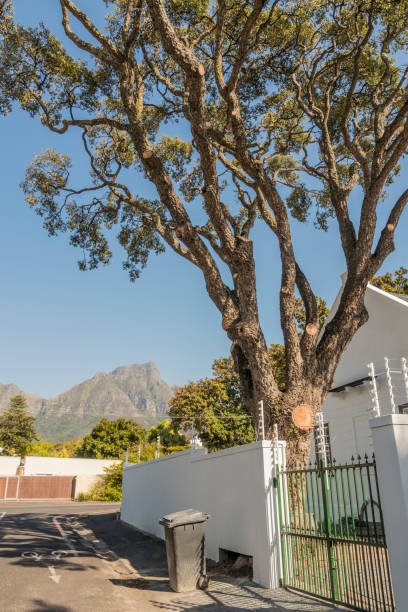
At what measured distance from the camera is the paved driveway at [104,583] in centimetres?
627

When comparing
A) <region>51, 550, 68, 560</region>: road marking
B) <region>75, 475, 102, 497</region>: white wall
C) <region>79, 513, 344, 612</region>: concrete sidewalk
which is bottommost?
<region>79, 513, 344, 612</region>: concrete sidewalk

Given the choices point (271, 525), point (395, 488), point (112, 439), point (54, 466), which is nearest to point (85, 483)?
point (54, 466)

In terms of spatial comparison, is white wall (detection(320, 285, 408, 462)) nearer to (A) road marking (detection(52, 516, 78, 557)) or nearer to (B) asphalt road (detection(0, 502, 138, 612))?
(B) asphalt road (detection(0, 502, 138, 612))

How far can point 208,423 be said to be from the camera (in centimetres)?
3016

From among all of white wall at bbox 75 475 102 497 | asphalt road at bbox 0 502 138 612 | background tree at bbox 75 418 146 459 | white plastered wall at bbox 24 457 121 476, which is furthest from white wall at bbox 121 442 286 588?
background tree at bbox 75 418 146 459

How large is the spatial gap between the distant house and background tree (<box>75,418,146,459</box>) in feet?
138

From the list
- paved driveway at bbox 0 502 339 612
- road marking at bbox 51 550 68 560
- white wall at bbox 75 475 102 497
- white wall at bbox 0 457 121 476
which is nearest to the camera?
paved driveway at bbox 0 502 339 612

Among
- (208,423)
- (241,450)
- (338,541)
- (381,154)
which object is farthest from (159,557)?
(208,423)

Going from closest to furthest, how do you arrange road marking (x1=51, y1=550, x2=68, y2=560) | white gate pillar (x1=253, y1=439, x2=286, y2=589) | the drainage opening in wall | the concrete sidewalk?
the concrete sidewalk → white gate pillar (x1=253, y1=439, x2=286, y2=589) → the drainage opening in wall → road marking (x1=51, y1=550, x2=68, y2=560)

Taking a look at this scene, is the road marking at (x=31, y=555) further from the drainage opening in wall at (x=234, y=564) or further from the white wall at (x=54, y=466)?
the white wall at (x=54, y=466)

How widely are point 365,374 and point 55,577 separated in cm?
954

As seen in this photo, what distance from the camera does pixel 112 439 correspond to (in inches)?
2151

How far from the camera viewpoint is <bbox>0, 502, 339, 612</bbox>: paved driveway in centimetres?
627

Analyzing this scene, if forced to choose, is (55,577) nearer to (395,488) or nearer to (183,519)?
(183,519)
